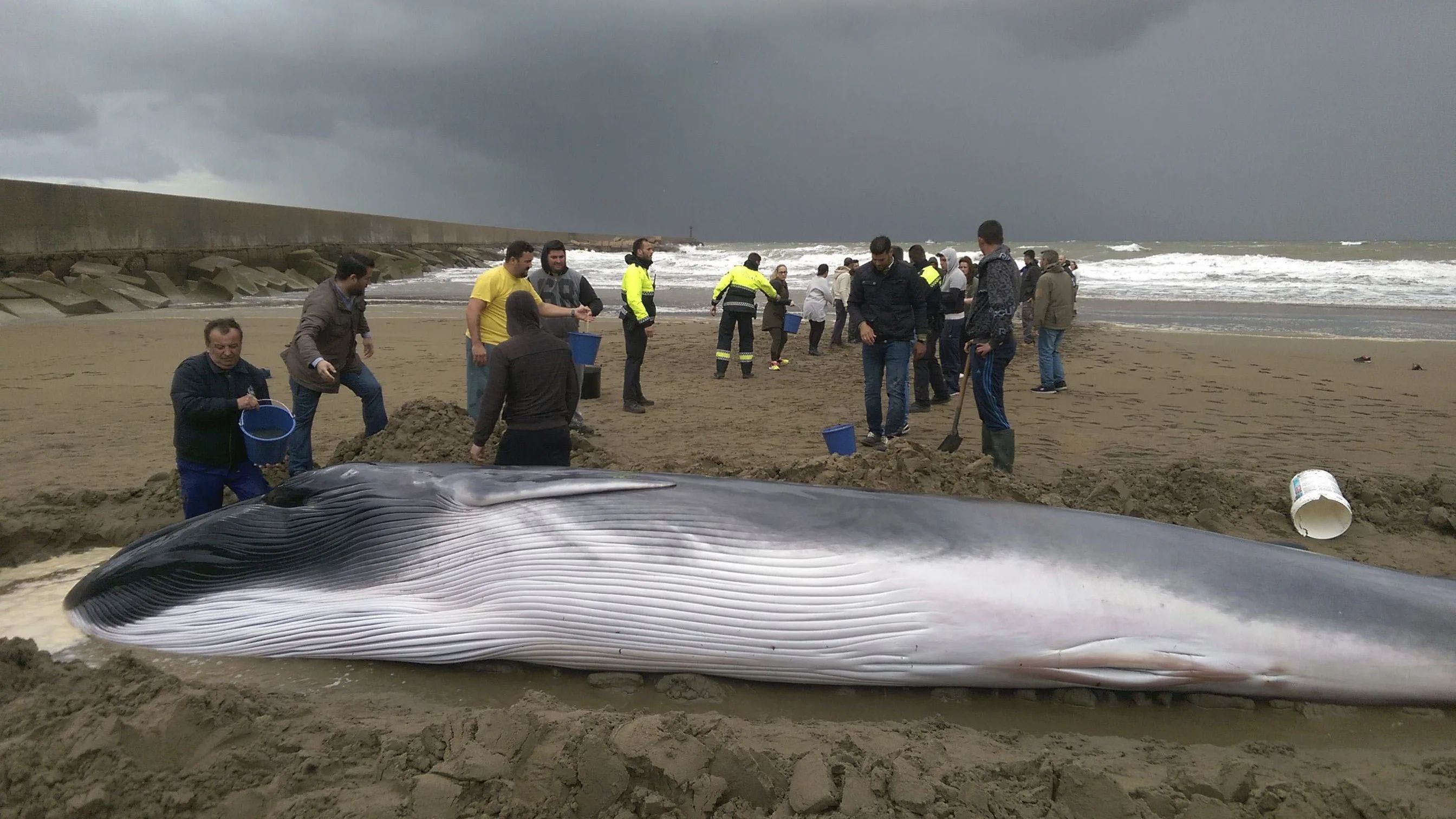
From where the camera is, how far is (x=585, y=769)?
2.57 meters

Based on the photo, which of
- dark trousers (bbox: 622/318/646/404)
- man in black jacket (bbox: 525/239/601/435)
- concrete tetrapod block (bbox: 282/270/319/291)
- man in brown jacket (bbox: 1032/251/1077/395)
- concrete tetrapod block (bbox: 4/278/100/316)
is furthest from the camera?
concrete tetrapod block (bbox: 282/270/319/291)

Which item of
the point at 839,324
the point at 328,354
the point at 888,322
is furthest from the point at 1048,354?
the point at 328,354

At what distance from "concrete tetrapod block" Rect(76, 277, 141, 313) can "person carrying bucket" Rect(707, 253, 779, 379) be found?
1530cm

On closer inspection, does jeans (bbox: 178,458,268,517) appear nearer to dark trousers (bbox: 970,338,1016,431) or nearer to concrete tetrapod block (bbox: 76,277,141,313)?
dark trousers (bbox: 970,338,1016,431)

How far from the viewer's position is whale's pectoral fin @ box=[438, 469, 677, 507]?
377 cm

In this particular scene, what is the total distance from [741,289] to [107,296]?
16.6 m

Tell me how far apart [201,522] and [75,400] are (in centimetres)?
726

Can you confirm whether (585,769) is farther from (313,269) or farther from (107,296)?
(313,269)

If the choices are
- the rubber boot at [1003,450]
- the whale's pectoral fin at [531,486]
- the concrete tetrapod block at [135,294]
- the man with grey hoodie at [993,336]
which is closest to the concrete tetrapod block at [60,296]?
the concrete tetrapod block at [135,294]

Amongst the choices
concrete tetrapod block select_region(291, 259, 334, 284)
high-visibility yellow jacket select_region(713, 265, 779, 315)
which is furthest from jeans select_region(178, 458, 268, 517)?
concrete tetrapod block select_region(291, 259, 334, 284)

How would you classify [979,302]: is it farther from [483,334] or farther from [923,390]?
[483,334]

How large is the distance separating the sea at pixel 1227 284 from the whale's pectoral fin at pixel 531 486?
14.4 m

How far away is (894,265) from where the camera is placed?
7.77 meters

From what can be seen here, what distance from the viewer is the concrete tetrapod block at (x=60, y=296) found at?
713 inches
